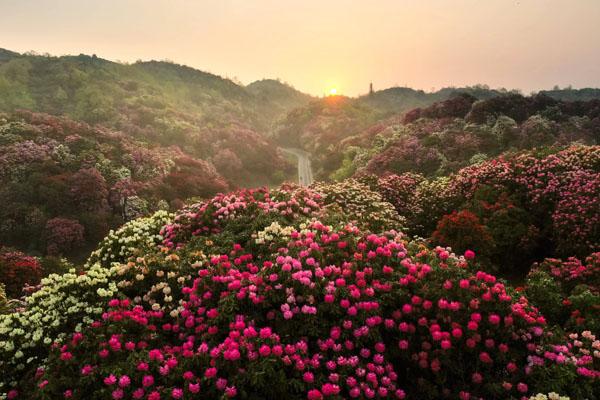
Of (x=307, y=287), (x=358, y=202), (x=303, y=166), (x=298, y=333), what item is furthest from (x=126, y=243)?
(x=303, y=166)

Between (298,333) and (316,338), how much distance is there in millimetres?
331

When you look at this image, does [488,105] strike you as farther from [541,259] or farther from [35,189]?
[35,189]

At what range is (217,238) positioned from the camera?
11.3m

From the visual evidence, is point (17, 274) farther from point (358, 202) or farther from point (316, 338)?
point (316, 338)

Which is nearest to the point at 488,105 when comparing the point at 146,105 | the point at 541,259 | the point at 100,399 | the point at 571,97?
the point at 541,259

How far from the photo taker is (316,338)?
23.4ft

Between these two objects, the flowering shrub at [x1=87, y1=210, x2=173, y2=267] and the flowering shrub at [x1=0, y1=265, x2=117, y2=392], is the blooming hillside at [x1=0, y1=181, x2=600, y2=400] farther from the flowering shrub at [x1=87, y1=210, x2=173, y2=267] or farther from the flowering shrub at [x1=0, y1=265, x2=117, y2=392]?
the flowering shrub at [x1=87, y1=210, x2=173, y2=267]

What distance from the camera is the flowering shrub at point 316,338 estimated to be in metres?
6.24

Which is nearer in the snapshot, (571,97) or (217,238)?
(217,238)

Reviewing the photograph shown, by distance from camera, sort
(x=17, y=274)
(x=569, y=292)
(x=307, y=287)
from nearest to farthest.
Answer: (x=307, y=287) < (x=569, y=292) < (x=17, y=274)

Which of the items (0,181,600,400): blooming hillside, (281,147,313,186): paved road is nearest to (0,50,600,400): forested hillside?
(0,181,600,400): blooming hillside

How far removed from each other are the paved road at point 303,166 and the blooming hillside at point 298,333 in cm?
3697

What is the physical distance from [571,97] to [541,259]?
111m

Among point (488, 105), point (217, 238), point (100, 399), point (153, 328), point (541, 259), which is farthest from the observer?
point (488, 105)
